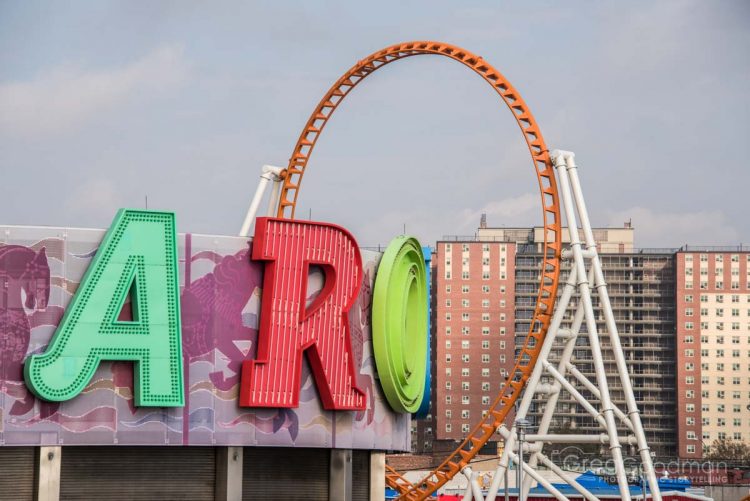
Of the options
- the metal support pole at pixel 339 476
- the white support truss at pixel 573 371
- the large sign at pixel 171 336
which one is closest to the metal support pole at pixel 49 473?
the large sign at pixel 171 336

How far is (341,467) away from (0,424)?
13.7 meters

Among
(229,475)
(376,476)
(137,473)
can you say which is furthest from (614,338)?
(137,473)

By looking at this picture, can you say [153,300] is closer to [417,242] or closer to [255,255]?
[255,255]

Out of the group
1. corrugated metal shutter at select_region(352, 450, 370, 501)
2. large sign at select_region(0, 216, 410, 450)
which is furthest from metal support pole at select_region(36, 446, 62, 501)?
corrugated metal shutter at select_region(352, 450, 370, 501)

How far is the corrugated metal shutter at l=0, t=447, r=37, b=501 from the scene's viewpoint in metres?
52.9

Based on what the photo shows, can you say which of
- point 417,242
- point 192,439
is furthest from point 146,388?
point 417,242

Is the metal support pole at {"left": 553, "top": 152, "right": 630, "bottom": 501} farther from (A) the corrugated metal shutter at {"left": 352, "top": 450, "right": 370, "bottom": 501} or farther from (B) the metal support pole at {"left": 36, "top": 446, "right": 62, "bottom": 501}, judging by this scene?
(B) the metal support pole at {"left": 36, "top": 446, "right": 62, "bottom": 501}

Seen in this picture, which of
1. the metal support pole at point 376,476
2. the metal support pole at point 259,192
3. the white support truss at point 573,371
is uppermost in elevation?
the metal support pole at point 259,192

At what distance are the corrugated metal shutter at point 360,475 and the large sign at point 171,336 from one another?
282 centimetres

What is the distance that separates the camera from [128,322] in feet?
176

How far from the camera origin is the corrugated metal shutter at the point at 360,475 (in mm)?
62125

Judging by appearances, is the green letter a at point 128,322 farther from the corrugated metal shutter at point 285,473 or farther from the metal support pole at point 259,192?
the metal support pole at point 259,192

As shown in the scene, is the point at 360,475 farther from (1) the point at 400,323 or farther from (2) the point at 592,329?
(2) the point at 592,329

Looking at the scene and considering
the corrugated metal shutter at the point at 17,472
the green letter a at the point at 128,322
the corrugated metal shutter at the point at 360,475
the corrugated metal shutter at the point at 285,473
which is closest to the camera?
the green letter a at the point at 128,322
